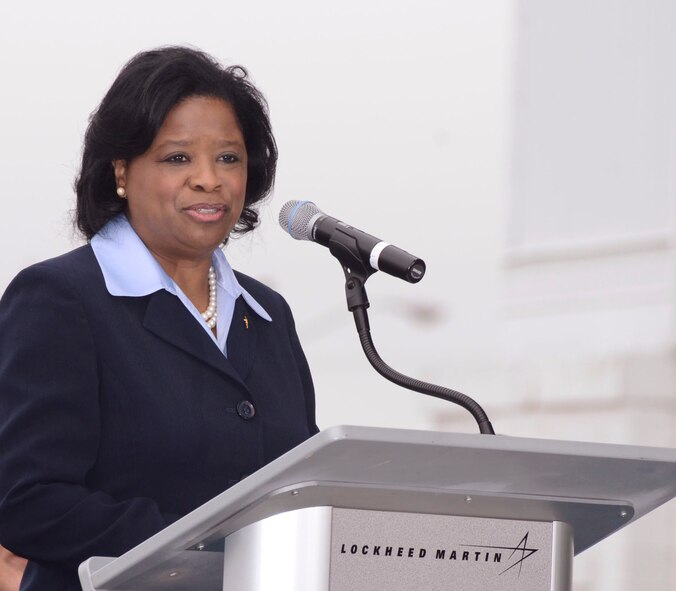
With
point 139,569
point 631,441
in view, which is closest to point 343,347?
point 631,441

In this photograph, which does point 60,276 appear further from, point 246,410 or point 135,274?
point 246,410

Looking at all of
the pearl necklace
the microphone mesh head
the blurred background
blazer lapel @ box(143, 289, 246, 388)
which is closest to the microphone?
the microphone mesh head

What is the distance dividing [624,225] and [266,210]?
78 centimetres

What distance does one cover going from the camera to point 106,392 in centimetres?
174

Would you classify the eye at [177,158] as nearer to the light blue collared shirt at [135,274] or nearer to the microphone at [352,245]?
the light blue collared shirt at [135,274]

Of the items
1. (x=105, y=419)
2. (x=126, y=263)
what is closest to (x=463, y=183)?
(x=126, y=263)

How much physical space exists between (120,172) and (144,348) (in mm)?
344

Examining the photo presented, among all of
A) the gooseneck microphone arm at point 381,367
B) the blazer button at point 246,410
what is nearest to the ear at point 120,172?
the blazer button at point 246,410

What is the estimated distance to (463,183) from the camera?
9.39 feet

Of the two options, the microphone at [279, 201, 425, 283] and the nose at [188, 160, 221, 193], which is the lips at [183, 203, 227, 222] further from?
the microphone at [279, 201, 425, 283]

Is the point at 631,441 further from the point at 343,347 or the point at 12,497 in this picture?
the point at 12,497

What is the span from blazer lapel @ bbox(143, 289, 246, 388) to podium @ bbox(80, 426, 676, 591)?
1.85 ft

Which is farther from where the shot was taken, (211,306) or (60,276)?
(211,306)

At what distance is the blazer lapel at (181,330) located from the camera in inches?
72.2
